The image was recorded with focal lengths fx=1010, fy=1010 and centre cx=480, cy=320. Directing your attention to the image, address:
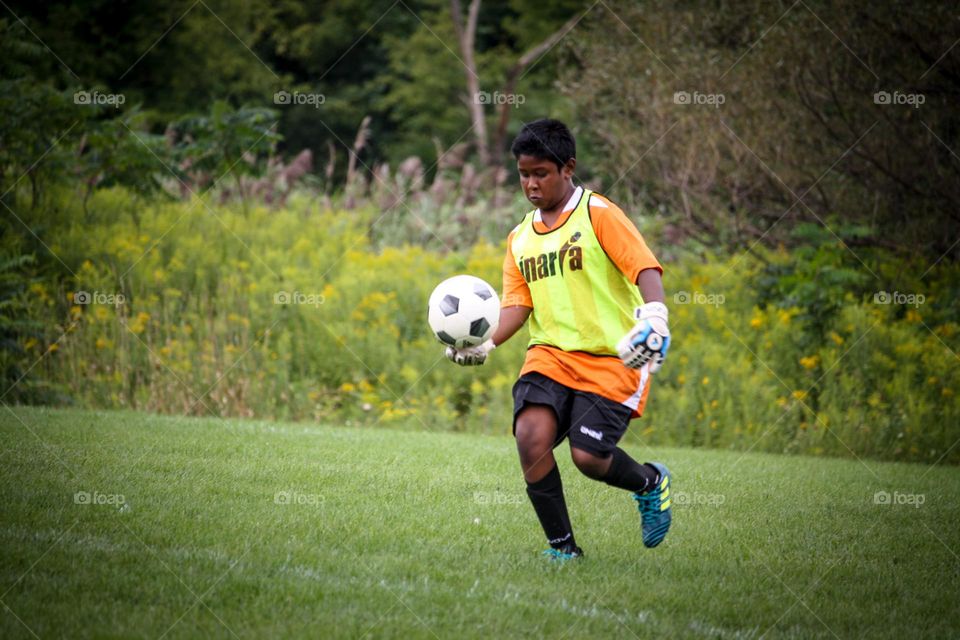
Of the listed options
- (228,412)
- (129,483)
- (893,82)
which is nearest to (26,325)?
(228,412)

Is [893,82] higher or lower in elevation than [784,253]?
higher

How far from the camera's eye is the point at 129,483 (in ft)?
19.6

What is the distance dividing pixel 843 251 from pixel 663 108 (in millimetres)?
3228

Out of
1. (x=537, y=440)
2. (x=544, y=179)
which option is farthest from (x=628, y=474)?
(x=544, y=179)

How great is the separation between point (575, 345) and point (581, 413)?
0.35 m

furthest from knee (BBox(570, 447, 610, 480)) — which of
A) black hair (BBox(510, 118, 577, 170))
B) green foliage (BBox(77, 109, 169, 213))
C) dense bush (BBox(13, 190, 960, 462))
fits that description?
green foliage (BBox(77, 109, 169, 213))

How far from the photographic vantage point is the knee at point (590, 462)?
16.4ft

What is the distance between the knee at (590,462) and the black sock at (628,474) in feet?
0.12

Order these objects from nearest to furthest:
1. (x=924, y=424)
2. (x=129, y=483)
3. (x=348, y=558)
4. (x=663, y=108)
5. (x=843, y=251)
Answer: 1. (x=348, y=558)
2. (x=129, y=483)
3. (x=924, y=424)
4. (x=843, y=251)
5. (x=663, y=108)

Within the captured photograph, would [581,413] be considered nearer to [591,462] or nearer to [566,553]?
[591,462]

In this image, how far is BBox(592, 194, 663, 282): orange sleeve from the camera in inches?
195

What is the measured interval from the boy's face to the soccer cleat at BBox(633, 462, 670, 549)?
1.52 m

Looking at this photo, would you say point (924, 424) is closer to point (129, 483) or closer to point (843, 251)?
A: point (843, 251)

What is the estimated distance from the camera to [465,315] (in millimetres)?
5250
